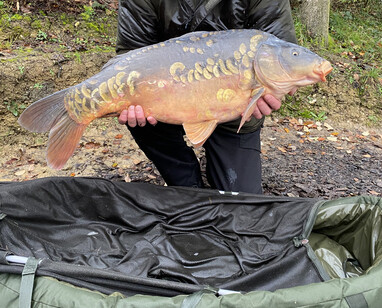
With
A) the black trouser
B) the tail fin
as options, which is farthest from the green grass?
the tail fin

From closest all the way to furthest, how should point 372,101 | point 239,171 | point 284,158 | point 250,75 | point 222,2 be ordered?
1. point 250,75
2. point 222,2
3. point 239,171
4. point 284,158
5. point 372,101

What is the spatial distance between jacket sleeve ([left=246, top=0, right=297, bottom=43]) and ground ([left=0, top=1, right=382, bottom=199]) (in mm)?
1128

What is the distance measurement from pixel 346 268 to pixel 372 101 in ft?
8.50

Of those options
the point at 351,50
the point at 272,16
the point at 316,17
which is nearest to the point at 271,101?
the point at 272,16

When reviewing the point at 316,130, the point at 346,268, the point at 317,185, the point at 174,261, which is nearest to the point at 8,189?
the point at 174,261

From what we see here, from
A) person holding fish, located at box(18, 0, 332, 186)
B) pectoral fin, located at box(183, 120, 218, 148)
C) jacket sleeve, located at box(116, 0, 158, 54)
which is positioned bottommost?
pectoral fin, located at box(183, 120, 218, 148)

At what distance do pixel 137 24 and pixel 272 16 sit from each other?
72cm

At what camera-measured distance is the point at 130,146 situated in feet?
10.6

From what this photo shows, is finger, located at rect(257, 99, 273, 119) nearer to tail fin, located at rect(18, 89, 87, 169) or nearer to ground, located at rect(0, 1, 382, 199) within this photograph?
tail fin, located at rect(18, 89, 87, 169)

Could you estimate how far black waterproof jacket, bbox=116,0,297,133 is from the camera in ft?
6.56

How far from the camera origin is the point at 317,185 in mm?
2789

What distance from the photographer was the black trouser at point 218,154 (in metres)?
2.28

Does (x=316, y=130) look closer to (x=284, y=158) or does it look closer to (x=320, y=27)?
(x=284, y=158)

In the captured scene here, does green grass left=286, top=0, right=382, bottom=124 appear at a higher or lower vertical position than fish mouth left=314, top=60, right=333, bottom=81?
lower
